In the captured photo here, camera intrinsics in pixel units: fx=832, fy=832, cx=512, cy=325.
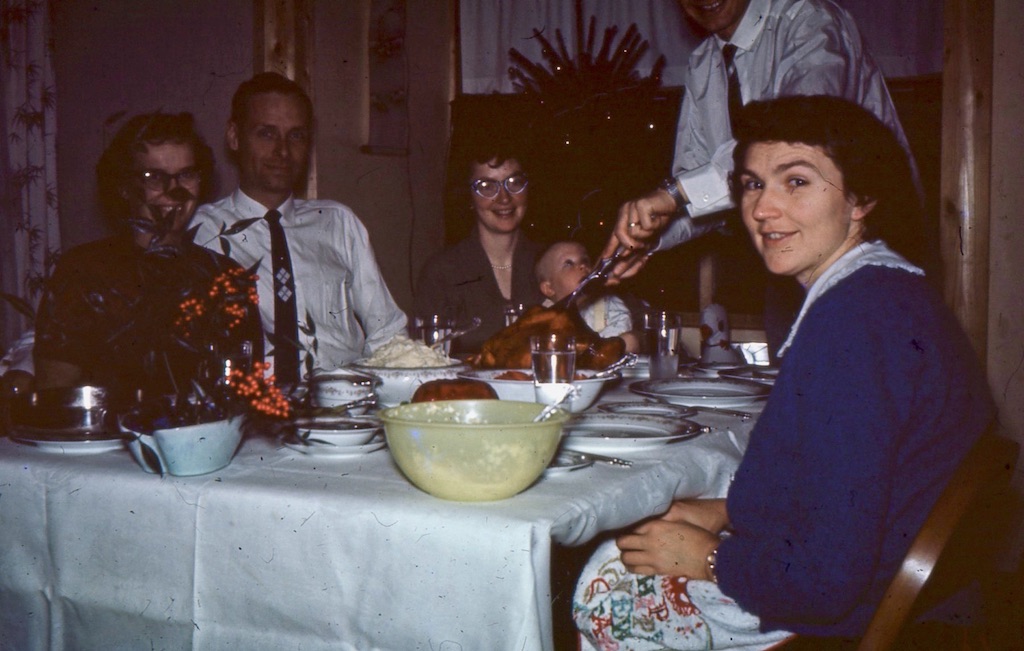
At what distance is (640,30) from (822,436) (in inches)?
120

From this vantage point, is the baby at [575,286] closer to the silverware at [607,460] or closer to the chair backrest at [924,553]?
the silverware at [607,460]

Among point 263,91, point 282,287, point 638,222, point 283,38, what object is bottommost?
point 282,287

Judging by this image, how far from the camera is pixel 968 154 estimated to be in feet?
9.12

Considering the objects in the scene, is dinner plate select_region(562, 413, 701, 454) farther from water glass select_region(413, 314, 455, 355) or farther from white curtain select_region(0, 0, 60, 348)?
white curtain select_region(0, 0, 60, 348)

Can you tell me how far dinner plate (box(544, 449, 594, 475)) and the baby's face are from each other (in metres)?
1.79

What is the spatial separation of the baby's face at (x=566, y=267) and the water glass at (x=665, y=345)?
35.0 inches

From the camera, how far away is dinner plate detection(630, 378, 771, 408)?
5.13ft

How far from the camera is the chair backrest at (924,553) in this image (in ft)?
2.65

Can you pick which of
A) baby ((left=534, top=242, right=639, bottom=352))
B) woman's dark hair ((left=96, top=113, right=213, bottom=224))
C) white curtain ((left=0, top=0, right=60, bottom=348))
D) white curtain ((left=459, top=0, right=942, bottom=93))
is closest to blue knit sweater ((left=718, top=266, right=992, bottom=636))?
baby ((left=534, top=242, right=639, bottom=352))

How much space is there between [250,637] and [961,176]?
2.76 m

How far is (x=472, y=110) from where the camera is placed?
4012mm

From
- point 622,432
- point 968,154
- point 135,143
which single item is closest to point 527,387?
point 622,432

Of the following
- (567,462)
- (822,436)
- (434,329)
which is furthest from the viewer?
(434,329)

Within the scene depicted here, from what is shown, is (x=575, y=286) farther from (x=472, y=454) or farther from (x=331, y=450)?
(x=472, y=454)
